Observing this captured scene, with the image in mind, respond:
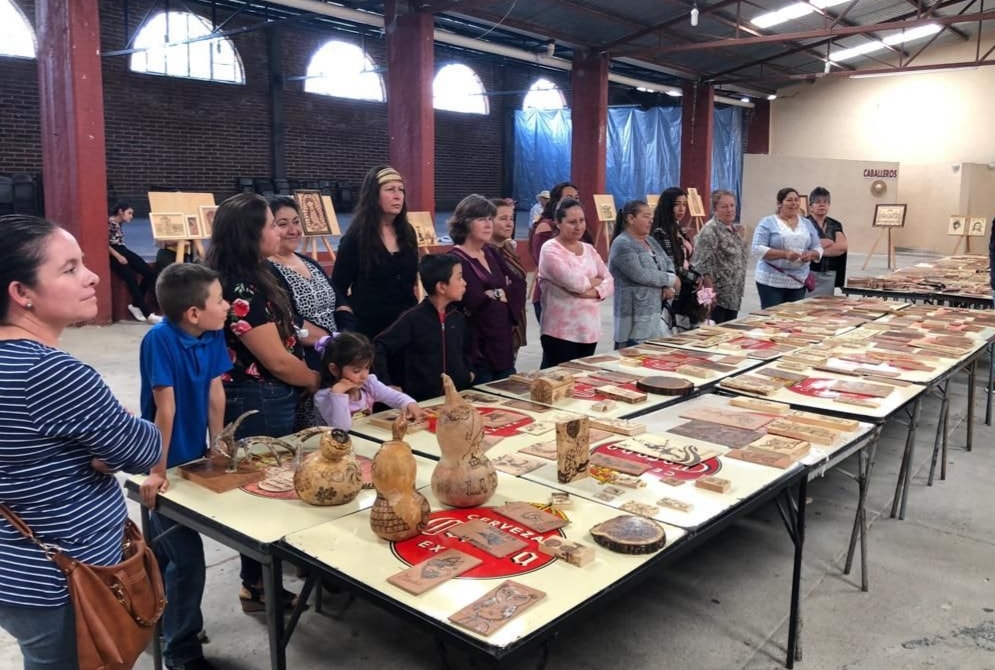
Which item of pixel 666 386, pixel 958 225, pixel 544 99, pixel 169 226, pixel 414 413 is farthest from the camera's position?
pixel 544 99

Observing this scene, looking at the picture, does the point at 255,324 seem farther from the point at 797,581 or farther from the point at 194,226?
the point at 194,226

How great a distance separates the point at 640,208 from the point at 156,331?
9.04ft

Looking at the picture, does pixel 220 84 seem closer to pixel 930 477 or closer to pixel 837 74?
pixel 837 74

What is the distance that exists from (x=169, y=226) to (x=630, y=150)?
10981 millimetres

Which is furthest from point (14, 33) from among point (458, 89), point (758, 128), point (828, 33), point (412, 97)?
point (758, 128)

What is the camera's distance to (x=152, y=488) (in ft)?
6.39

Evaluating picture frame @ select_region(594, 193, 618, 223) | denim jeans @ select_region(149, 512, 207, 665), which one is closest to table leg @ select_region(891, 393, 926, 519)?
denim jeans @ select_region(149, 512, 207, 665)

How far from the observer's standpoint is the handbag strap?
1396 millimetres

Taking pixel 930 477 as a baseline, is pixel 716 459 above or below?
above


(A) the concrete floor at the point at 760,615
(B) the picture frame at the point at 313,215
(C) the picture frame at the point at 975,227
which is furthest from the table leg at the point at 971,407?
(C) the picture frame at the point at 975,227

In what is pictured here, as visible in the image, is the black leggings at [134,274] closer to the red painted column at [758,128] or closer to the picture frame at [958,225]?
the picture frame at [958,225]

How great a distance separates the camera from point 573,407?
2.79m

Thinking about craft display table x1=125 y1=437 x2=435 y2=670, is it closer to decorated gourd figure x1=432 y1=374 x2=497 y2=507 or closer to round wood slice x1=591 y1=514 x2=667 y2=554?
decorated gourd figure x1=432 y1=374 x2=497 y2=507

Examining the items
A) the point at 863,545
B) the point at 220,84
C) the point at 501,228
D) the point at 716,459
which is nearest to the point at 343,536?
the point at 716,459
